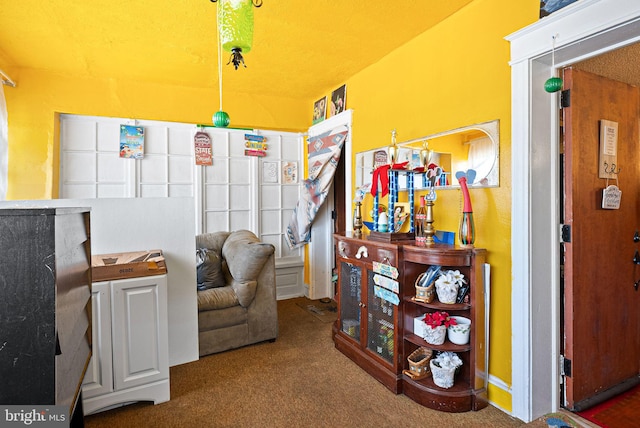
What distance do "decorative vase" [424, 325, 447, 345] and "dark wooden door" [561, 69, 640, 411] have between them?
26.2 inches

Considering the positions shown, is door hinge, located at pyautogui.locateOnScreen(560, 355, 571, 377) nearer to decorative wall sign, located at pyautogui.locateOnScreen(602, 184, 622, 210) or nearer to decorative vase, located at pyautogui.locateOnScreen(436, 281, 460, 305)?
decorative vase, located at pyautogui.locateOnScreen(436, 281, 460, 305)

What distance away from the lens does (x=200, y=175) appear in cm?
394

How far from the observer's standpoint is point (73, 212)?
0.96 m

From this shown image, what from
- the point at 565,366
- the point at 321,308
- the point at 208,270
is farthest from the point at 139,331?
the point at 565,366

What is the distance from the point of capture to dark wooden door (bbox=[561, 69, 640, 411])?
76.0 inches

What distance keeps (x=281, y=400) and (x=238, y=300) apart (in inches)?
37.8

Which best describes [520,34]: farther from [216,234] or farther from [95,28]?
[216,234]

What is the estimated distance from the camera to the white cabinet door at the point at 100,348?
6.22 ft

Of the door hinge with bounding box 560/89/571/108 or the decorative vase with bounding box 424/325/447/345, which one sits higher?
the door hinge with bounding box 560/89/571/108

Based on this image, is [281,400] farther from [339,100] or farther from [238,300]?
[339,100]

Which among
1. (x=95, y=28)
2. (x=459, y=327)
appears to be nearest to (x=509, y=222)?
(x=459, y=327)

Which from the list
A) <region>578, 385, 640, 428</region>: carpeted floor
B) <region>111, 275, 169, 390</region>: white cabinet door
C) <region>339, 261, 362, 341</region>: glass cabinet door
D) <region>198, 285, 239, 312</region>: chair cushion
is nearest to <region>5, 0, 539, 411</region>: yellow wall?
<region>578, 385, 640, 428</region>: carpeted floor

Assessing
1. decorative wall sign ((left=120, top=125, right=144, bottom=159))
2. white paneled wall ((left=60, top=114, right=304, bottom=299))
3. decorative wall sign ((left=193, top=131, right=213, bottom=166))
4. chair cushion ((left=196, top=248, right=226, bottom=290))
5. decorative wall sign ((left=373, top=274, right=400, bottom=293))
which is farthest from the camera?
decorative wall sign ((left=193, top=131, right=213, bottom=166))

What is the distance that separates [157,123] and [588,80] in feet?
12.3
